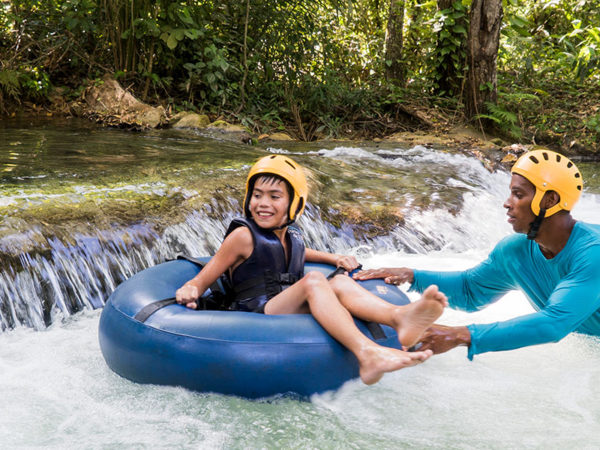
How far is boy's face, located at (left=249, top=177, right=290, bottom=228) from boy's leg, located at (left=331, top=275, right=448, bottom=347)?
449 mm

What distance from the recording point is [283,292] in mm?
3004

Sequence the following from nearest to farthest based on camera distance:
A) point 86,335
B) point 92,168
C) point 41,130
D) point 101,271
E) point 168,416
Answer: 1. point 168,416
2. point 86,335
3. point 101,271
4. point 92,168
5. point 41,130

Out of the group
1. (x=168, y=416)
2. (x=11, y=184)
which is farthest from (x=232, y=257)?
(x=11, y=184)

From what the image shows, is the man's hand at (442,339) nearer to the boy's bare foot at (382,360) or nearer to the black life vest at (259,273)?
the boy's bare foot at (382,360)

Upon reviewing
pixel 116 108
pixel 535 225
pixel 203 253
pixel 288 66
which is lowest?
pixel 203 253

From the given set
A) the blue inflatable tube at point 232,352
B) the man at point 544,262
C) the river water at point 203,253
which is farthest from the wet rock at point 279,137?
the blue inflatable tube at point 232,352

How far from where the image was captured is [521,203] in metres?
2.75

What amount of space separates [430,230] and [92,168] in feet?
10.2

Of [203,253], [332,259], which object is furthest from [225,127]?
[332,259]

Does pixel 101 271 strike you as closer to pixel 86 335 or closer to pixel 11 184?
pixel 86 335

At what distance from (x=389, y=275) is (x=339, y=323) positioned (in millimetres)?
702

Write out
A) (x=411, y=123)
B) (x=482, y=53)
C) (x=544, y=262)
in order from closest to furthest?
(x=544, y=262) < (x=482, y=53) < (x=411, y=123)

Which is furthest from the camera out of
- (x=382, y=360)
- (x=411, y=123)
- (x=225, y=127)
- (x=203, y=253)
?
(x=411, y=123)

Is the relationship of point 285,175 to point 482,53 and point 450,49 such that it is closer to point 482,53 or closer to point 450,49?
point 482,53
